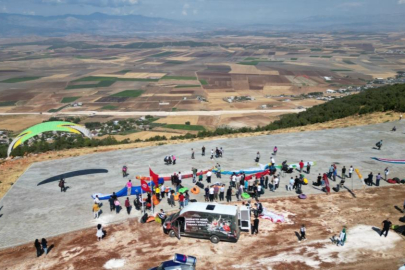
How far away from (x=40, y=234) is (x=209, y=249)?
1045cm

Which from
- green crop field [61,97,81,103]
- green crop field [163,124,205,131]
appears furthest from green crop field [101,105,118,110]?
green crop field [163,124,205,131]

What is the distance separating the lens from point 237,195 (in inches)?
859

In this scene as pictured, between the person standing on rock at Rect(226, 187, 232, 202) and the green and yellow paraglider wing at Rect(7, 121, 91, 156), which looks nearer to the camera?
the person standing on rock at Rect(226, 187, 232, 202)

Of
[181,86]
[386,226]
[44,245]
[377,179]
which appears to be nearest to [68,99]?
[181,86]

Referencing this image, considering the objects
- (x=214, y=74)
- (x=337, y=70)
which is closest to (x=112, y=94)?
(x=214, y=74)

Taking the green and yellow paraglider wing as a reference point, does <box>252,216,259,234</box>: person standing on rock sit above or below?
below

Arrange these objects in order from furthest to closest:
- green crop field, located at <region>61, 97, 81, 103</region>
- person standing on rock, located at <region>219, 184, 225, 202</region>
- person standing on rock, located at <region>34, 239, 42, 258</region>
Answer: green crop field, located at <region>61, 97, 81, 103</region> < person standing on rock, located at <region>219, 184, 225, 202</region> < person standing on rock, located at <region>34, 239, 42, 258</region>

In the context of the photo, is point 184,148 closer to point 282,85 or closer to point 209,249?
point 209,249

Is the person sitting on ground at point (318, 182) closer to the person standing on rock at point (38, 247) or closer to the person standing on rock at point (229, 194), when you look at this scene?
the person standing on rock at point (229, 194)

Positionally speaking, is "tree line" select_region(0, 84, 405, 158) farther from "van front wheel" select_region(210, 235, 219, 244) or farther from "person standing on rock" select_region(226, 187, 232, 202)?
"van front wheel" select_region(210, 235, 219, 244)

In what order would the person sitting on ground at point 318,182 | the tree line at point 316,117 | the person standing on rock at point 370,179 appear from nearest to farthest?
the person standing on rock at point 370,179 < the person sitting on ground at point 318,182 < the tree line at point 316,117

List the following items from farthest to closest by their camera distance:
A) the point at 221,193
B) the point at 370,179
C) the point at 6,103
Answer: the point at 6,103, the point at 370,179, the point at 221,193

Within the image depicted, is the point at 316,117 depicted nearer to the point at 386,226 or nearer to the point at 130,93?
the point at 386,226

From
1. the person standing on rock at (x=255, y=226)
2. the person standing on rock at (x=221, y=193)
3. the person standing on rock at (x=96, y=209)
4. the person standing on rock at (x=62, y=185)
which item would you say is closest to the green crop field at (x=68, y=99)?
the person standing on rock at (x=62, y=185)
